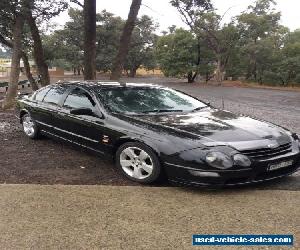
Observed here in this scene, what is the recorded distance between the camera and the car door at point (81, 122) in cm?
593

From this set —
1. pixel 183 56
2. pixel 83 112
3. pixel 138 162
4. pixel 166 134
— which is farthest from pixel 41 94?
pixel 183 56

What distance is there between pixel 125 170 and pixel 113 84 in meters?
1.84

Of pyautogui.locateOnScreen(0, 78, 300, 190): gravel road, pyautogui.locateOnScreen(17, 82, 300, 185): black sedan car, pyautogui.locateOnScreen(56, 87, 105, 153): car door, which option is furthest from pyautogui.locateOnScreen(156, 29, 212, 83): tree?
pyautogui.locateOnScreen(56, 87, 105, 153): car door

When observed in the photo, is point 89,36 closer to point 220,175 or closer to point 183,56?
point 220,175

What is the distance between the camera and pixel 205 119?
573 centimetres

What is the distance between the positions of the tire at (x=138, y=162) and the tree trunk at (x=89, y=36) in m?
8.05

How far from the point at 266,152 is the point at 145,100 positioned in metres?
2.20

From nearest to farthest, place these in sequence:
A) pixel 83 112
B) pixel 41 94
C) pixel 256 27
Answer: pixel 83 112, pixel 41 94, pixel 256 27

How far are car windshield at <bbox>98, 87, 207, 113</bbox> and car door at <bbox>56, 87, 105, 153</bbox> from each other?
0.77 ft

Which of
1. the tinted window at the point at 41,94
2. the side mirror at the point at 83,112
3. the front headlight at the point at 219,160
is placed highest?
the tinted window at the point at 41,94

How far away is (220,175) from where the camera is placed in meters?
4.65

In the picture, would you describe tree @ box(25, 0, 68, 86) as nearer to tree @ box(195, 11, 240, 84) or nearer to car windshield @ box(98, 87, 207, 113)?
car windshield @ box(98, 87, 207, 113)

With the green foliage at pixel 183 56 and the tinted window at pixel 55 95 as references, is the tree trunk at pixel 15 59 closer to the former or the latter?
the tinted window at pixel 55 95

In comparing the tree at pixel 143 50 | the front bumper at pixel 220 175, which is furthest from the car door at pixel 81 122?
the tree at pixel 143 50
